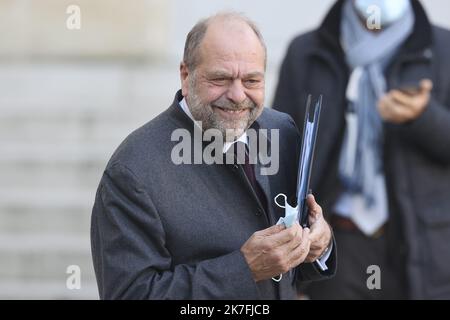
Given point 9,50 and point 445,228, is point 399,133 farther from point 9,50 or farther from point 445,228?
point 9,50

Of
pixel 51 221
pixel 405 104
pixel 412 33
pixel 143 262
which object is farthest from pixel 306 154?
pixel 51 221

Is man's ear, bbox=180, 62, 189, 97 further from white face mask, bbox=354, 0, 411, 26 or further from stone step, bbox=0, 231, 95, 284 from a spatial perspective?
stone step, bbox=0, 231, 95, 284

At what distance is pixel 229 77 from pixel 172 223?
0.39 metres

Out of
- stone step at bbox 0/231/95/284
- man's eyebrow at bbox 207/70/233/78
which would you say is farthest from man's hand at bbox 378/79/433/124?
stone step at bbox 0/231/95/284

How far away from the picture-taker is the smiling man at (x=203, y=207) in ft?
9.32

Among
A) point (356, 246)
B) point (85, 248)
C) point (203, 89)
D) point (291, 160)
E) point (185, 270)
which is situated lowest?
point (85, 248)

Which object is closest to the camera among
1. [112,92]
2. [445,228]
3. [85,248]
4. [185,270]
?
[185,270]

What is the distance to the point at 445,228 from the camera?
4.45 m

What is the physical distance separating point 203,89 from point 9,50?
5.27m

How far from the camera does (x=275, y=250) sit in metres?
2.78

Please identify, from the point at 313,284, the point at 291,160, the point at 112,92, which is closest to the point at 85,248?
the point at 112,92

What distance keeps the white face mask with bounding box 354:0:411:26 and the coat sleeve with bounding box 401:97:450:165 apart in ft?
1.41

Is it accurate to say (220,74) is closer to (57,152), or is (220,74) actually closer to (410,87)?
(410,87)

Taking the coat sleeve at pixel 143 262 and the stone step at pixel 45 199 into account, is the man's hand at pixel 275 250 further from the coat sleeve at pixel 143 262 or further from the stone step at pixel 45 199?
→ the stone step at pixel 45 199
